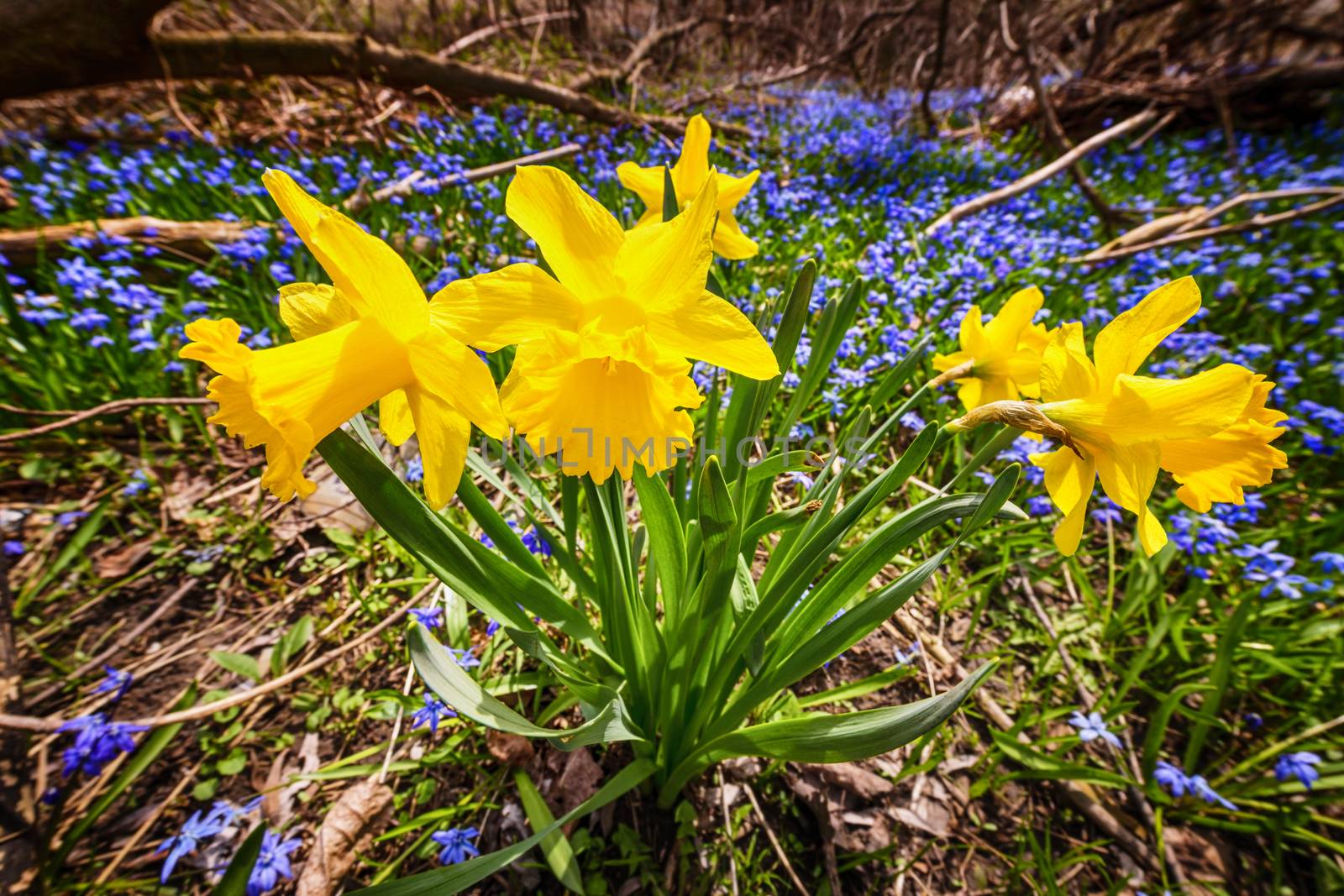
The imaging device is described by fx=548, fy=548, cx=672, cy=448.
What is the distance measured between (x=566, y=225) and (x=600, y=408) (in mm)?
229

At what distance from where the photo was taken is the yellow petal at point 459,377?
0.62 m

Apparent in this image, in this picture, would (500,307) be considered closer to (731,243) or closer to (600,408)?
(600,408)

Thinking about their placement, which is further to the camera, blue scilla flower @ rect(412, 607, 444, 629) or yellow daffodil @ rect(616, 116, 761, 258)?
blue scilla flower @ rect(412, 607, 444, 629)

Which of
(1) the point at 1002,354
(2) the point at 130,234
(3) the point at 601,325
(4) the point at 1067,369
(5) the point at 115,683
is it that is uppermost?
(2) the point at 130,234

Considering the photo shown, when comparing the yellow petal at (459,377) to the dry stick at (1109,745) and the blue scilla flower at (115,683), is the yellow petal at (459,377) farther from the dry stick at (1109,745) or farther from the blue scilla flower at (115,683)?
the dry stick at (1109,745)

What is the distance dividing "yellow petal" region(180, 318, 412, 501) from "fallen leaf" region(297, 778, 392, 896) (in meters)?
0.99

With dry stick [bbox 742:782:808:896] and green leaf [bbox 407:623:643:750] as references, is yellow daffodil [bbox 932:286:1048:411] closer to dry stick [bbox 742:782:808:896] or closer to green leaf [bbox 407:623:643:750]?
green leaf [bbox 407:623:643:750]

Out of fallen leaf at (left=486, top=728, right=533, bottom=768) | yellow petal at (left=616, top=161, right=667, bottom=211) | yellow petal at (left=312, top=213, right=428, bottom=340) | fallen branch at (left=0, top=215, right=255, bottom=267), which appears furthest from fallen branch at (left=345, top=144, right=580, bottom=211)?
fallen leaf at (left=486, top=728, right=533, bottom=768)

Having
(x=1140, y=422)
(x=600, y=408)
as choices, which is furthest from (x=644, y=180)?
(x=1140, y=422)

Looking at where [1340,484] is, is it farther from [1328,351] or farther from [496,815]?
[496,815]

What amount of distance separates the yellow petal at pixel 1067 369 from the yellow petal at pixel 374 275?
821mm

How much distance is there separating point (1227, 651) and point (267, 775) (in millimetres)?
2416

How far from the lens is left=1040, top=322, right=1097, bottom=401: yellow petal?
2.40ft

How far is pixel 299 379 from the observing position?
0.65 meters
